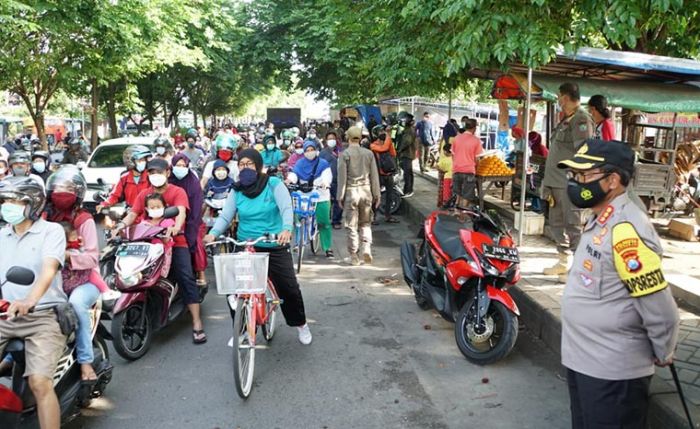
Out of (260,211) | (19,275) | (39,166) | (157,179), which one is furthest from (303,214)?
(19,275)

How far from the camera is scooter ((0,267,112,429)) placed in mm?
2971

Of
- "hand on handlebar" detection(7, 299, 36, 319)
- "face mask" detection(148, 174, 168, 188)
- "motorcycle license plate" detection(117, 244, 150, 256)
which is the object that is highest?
"face mask" detection(148, 174, 168, 188)

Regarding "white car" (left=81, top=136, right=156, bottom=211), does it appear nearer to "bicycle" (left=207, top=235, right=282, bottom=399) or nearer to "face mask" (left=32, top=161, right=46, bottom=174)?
"face mask" (left=32, top=161, right=46, bottom=174)

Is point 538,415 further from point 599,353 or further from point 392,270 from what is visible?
point 392,270

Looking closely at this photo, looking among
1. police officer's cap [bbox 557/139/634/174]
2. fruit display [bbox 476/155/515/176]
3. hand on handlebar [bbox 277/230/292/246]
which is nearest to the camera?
police officer's cap [bbox 557/139/634/174]

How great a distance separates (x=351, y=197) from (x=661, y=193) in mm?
4807

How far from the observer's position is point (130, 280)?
4.66 metres

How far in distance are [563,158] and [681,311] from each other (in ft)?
5.98

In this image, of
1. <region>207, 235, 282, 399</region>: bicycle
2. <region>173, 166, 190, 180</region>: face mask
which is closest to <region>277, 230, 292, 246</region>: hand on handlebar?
<region>207, 235, 282, 399</region>: bicycle

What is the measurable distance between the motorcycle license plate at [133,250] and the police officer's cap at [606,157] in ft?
11.3

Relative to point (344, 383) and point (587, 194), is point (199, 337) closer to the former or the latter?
point (344, 383)

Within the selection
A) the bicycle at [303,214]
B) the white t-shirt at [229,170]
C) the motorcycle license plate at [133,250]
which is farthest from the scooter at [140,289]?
the white t-shirt at [229,170]

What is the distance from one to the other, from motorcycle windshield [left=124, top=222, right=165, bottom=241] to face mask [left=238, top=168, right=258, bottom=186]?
912mm

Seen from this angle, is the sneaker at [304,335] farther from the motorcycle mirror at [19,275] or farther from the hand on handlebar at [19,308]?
the motorcycle mirror at [19,275]
